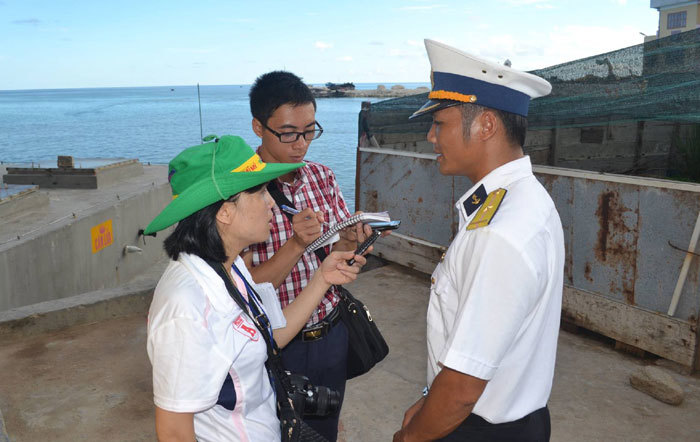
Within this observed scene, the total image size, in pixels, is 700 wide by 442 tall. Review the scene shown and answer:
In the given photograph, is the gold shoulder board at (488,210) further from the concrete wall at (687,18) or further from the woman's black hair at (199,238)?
the concrete wall at (687,18)

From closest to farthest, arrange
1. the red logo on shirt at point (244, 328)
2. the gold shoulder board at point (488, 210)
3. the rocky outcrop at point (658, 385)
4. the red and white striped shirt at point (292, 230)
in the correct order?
the gold shoulder board at point (488, 210) < the red logo on shirt at point (244, 328) < the red and white striped shirt at point (292, 230) < the rocky outcrop at point (658, 385)

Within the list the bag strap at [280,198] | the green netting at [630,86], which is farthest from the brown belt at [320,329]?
the green netting at [630,86]

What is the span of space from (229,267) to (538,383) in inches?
46.6

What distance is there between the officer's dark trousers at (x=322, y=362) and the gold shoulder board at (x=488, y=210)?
131 centimetres

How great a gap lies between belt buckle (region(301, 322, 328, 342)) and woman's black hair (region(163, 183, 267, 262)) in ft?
3.10

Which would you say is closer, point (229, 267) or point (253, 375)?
point (253, 375)

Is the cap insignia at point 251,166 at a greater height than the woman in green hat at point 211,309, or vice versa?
the cap insignia at point 251,166

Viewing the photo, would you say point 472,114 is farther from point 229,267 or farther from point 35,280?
point 35,280

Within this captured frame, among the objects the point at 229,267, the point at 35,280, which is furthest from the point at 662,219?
the point at 35,280

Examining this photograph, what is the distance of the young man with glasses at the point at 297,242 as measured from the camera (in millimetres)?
2828

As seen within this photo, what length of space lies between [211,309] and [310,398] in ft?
2.45

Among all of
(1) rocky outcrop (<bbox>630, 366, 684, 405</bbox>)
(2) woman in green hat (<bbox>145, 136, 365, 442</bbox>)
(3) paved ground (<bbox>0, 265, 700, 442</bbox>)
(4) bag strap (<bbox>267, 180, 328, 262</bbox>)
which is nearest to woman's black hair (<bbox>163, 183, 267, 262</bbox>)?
(2) woman in green hat (<bbox>145, 136, 365, 442</bbox>)

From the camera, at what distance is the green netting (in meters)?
5.49

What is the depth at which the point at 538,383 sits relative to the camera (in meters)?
1.99
